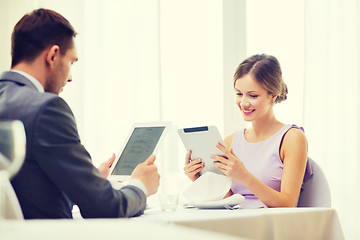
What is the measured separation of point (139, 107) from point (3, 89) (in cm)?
281

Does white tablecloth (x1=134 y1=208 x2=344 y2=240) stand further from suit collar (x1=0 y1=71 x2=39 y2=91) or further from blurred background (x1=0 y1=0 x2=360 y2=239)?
blurred background (x1=0 y1=0 x2=360 y2=239)

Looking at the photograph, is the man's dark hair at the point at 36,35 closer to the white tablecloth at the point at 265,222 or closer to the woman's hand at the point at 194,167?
Answer: the white tablecloth at the point at 265,222

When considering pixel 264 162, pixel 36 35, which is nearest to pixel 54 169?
pixel 36 35

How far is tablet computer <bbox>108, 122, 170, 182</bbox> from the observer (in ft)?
5.65

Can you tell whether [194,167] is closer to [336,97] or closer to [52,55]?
[52,55]

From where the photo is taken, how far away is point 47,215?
1361 millimetres

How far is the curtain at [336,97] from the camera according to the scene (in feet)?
10.5

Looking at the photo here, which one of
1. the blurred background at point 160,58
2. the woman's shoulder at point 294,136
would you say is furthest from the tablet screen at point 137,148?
the blurred background at point 160,58

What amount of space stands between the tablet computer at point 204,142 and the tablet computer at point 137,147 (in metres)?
0.26

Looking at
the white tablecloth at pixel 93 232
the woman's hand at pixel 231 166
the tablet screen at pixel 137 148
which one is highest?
the white tablecloth at pixel 93 232

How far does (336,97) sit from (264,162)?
1267 mm

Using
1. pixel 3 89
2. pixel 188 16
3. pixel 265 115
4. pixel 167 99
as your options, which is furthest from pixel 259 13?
pixel 3 89

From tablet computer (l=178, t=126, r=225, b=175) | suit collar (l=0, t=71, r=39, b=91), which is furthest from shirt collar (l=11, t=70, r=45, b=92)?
tablet computer (l=178, t=126, r=225, b=175)

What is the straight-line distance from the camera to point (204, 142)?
1.98 metres
